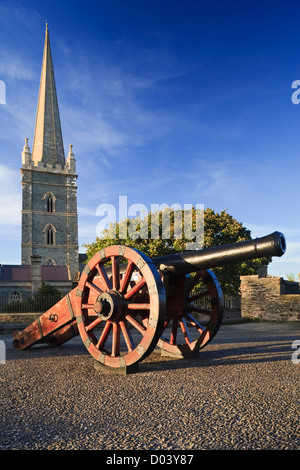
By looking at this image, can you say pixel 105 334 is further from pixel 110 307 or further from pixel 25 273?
pixel 25 273

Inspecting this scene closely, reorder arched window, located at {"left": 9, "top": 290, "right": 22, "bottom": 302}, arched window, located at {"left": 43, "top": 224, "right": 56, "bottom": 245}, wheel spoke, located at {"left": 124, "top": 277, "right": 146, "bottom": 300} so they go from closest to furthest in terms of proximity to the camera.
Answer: wheel spoke, located at {"left": 124, "top": 277, "right": 146, "bottom": 300}, arched window, located at {"left": 9, "top": 290, "right": 22, "bottom": 302}, arched window, located at {"left": 43, "top": 224, "right": 56, "bottom": 245}

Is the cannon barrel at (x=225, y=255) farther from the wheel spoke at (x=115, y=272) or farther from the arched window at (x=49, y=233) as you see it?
the arched window at (x=49, y=233)

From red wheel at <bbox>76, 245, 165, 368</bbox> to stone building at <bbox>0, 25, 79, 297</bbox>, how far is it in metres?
38.4

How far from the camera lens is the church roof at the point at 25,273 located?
3272cm

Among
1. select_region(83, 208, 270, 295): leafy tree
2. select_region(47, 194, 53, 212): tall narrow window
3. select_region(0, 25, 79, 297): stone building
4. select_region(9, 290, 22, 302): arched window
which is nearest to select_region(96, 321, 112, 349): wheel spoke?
select_region(83, 208, 270, 295): leafy tree

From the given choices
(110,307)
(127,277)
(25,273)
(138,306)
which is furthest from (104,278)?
(25,273)

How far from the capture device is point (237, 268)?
79.7 feet

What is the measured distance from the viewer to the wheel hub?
441 centimetres

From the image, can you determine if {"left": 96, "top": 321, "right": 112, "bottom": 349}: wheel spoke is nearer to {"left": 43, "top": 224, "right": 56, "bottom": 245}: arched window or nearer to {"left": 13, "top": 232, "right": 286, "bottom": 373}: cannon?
{"left": 13, "top": 232, "right": 286, "bottom": 373}: cannon

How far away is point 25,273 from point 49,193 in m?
17.4

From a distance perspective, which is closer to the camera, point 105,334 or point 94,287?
point 105,334

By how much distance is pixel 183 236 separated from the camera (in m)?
25.5
